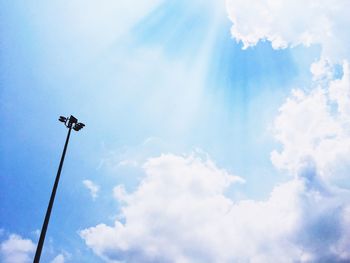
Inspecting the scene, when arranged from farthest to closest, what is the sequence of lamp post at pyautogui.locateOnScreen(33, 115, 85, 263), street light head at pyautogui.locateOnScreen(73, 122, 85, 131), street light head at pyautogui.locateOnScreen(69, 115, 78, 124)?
street light head at pyautogui.locateOnScreen(73, 122, 85, 131) → street light head at pyautogui.locateOnScreen(69, 115, 78, 124) → lamp post at pyautogui.locateOnScreen(33, 115, 85, 263)

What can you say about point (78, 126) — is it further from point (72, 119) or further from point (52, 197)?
point (52, 197)

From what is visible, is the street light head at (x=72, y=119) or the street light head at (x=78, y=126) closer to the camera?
the street light head at (x=72, y=119)

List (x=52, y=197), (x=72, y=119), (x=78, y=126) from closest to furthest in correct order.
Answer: (x=52, y=197), (x=72, y=119), (x=78, y=126)

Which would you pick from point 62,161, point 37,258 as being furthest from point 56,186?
point 37,258

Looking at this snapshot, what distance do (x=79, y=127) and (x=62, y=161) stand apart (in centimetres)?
329

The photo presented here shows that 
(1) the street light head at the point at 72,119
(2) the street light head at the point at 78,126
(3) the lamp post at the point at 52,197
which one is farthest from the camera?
(2) the street light head at the point at 78,126

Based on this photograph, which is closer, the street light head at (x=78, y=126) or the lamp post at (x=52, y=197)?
the lamp post at (x=52, y=197)

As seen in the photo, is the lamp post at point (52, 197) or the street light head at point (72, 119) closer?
the lamp post at point (52, 197)

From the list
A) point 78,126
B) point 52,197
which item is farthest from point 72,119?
point 52,197

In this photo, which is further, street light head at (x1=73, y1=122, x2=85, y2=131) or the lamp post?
street light head at (x1=73, y1=122, x2=85, y2=131)

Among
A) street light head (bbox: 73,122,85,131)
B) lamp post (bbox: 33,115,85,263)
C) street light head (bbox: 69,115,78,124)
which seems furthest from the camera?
street light head (bbox: 73,122,85,131)

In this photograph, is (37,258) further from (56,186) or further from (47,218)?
(56,186)

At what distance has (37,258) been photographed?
13.9 meters

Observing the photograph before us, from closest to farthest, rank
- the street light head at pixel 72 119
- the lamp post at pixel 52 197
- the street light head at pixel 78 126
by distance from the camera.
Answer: the lamp post at pixel 52 197 < the street light head at pixel 72 119 < the street light head at pixel 78 126
